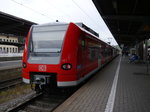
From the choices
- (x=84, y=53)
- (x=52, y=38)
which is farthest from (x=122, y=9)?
(x=52, y=38)

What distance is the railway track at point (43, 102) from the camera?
563 centimetres

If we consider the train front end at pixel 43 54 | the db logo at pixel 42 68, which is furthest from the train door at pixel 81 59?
the db logo at pixel 42 68

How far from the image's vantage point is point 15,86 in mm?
10609

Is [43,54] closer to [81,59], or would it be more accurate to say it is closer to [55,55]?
[55,55]

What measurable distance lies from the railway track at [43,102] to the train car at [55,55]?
543mm

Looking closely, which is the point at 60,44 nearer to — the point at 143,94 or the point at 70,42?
the point at 70,42

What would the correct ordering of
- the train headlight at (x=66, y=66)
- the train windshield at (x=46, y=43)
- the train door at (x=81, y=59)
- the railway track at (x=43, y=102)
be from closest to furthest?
the railway track at (x=43, y=102), the train headlight at (x=66, y=66), the train windshield at (x=46, y=43), the train door at (x=81, y=59)

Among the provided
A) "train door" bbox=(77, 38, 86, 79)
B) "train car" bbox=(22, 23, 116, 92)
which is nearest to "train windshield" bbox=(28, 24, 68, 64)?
"train car" bbox=(22, 23, 116, 92)

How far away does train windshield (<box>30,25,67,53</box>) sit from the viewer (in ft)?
21.4

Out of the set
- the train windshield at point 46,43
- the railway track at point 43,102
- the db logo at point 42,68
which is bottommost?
the railway track at point 43,102

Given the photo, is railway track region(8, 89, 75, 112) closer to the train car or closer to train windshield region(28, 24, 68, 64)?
the train car

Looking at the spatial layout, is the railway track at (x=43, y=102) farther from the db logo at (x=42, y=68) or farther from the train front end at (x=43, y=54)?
the db logo at (x=42, y=68)

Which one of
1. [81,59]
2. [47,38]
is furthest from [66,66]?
[47,38]

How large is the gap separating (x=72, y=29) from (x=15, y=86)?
19.7ft
